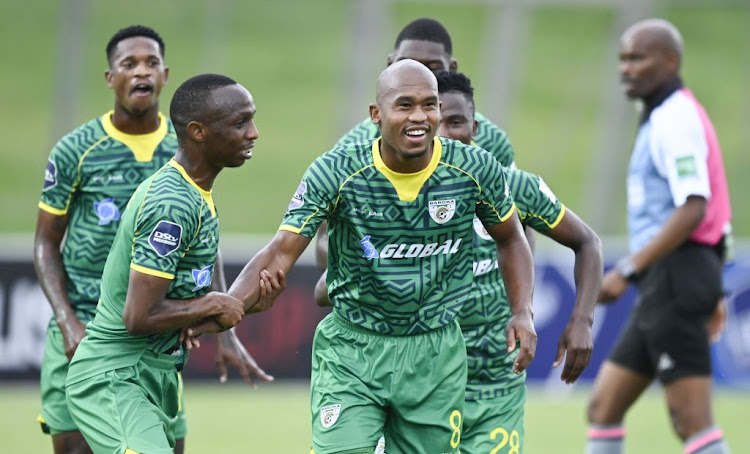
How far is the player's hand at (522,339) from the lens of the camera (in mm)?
5344

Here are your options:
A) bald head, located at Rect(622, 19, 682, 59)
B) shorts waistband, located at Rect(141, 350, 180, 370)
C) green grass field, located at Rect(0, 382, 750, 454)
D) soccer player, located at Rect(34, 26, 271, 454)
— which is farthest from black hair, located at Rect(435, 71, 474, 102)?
green grass field, located at Rect(0, 382, 750, 454)

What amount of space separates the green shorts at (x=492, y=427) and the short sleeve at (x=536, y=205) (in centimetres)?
90

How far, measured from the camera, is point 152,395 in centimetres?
559

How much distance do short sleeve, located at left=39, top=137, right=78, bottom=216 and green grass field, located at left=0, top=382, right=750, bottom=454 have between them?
3.65 meters

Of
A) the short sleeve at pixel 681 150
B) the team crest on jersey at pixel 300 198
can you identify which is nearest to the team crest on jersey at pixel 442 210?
the team crest on jersey at pixel 300 198

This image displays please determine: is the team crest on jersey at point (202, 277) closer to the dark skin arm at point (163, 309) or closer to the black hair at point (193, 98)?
the dark skin arm at point (163, 309)

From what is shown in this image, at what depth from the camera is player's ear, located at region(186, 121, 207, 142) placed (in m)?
5.53

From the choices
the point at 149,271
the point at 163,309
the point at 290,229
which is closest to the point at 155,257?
the point at 149,271

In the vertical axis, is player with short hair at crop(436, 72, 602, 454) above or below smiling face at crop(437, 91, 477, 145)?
below

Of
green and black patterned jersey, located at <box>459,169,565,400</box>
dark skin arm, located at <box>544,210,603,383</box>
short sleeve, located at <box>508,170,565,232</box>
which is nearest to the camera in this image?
dark skin arm, located at <box>544,210,603,383</box>

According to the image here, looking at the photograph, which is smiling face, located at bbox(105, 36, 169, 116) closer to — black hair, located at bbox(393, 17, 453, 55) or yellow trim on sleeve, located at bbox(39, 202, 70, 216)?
yellow trim on sleeve, located at bbox(39, 202, 70, 216)

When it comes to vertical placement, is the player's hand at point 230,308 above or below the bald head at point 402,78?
below

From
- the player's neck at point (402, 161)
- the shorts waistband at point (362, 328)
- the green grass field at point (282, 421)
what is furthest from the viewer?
the green grass field at point (282, 421)

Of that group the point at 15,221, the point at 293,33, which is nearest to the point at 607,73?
the point at 293,33
